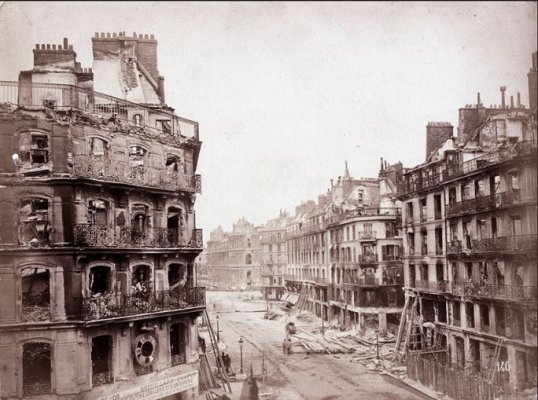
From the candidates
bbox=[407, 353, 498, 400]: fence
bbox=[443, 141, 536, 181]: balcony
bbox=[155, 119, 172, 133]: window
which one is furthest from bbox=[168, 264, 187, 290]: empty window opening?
bbox=[443, 141, 536, 181]: balcony

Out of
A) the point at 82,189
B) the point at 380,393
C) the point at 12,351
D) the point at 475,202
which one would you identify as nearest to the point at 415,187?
the point at 475,202

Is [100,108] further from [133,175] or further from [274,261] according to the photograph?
[274,261]

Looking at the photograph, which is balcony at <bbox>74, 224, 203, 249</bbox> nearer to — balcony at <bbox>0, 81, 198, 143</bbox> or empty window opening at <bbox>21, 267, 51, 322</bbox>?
empty window opening at <bbox>21, 267, 51, 322</bbox>

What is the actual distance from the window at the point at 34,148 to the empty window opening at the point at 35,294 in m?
5.14

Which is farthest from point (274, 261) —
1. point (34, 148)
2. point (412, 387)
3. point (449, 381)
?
point (34, 148)

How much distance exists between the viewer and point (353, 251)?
186 feet

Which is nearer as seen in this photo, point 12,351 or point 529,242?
point 12,351

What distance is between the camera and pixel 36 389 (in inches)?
867

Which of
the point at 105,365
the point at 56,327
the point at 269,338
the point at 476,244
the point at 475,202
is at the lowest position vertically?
the point at 269,338

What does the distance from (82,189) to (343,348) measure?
32245mm

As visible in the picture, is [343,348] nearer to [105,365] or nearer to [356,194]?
[356,194]

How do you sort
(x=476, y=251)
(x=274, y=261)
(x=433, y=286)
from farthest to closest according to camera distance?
(x=274, y=261), (x=433, y=286), (x=476, y=251)

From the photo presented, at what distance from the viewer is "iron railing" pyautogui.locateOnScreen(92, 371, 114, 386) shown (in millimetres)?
23266

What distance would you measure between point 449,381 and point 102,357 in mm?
20879
